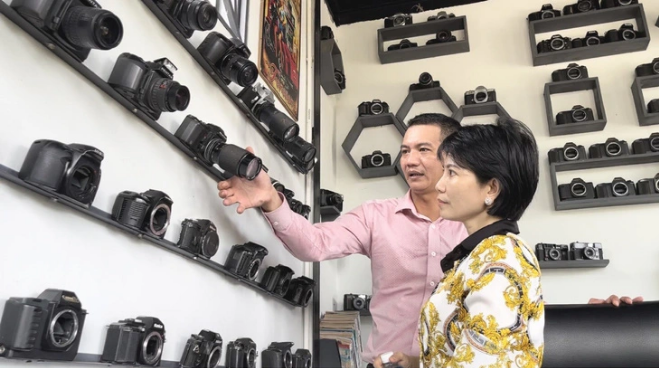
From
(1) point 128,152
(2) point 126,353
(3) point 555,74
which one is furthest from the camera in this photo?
(3) point 555,74

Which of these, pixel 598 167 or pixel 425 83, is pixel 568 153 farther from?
pixel 425 83

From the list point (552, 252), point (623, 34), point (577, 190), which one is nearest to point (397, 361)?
point (552, 252)

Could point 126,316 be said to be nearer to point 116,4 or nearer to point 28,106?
point 28,106

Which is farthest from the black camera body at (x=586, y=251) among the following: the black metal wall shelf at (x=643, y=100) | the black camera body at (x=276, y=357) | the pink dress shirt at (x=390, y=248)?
the black camera body at (x=276, y=357)

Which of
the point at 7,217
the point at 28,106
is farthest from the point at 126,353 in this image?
the point at 28,106

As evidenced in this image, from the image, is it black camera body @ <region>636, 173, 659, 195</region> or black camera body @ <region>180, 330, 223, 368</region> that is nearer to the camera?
black camera body @ <region>180, 330, 223, 368</region>

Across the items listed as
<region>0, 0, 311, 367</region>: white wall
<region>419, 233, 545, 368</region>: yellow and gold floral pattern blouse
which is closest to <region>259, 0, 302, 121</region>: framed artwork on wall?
<region>0, 0, 311, 367</region>: white wall

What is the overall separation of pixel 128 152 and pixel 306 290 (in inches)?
48.2

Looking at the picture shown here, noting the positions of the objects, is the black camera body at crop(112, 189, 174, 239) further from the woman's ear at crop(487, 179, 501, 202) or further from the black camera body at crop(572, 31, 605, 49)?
the black camera body at crop(572, 31, 605, 49)

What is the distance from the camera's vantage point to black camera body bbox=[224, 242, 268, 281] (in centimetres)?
180

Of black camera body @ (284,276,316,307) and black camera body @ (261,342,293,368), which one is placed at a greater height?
black camera body @ (284,276,316,307)

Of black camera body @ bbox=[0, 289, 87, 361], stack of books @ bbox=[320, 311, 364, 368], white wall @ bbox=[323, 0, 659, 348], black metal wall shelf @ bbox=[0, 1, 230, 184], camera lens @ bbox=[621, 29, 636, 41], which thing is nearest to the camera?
black camera body @ bbox=[0, 289, 87, 361]

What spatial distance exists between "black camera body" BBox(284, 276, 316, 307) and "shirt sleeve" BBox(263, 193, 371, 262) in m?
0.33

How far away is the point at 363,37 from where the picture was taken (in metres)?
3.89
